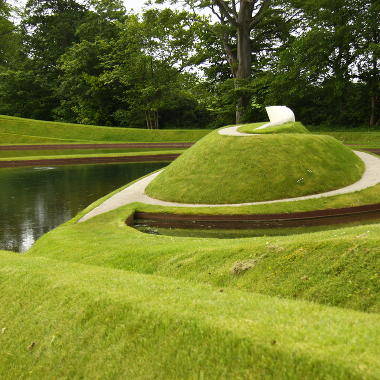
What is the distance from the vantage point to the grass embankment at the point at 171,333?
3346 mm

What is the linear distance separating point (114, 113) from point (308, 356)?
52.8 meters

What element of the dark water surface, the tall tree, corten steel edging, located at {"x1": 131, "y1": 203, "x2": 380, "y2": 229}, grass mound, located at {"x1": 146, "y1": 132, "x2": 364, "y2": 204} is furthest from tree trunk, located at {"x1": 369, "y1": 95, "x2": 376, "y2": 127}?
corten steel edging, located at {"x1": 131, "y1": 203, "x2": 380, "y2": 229}

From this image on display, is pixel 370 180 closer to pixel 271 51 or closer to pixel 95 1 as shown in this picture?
pixel 271 51

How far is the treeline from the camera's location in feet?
122

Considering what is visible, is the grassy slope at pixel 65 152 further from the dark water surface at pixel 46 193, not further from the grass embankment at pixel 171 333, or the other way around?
the grass embankment at pixel 171 333

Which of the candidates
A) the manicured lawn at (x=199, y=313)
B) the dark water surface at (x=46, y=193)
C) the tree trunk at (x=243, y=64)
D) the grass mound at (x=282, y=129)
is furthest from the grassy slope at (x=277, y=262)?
the tree trunk at (x=243, y=64)

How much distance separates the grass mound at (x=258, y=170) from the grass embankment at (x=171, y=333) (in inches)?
428

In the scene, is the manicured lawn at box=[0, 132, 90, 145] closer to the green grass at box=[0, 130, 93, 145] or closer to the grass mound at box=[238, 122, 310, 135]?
the green grass at box=[0, 130, 93, 145]

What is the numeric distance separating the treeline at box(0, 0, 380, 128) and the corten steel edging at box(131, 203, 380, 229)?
22510 mm

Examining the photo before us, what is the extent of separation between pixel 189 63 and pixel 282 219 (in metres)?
37.2

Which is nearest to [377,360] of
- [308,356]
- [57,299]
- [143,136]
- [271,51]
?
[308,356]

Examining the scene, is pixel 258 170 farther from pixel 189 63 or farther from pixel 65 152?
pixel 189 63

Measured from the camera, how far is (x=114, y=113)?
53875 mm

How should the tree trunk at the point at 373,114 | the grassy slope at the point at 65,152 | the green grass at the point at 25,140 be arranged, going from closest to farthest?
the grassy slope at the point at 65,152 → the tree trunk at the point at 373,114 → the green grass at the point at 25,140
